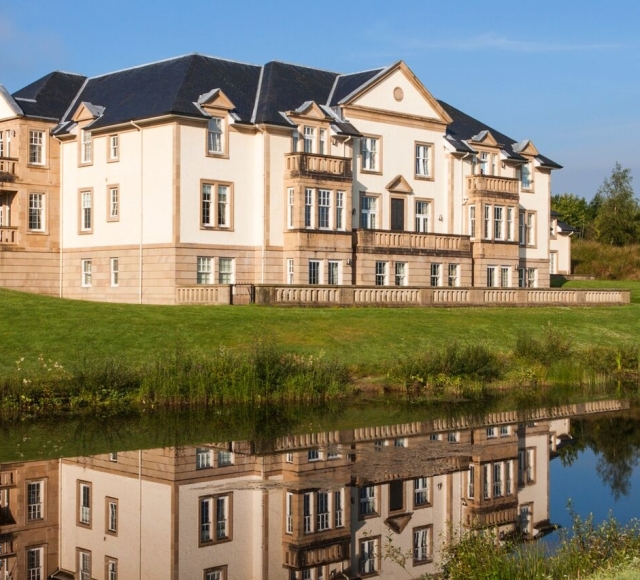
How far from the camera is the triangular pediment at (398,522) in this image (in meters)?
17.2

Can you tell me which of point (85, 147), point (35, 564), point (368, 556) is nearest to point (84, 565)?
point (35, 564)

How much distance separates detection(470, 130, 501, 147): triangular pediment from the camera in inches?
2450

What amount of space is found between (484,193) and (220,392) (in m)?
35.6

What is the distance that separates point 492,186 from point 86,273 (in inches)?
905

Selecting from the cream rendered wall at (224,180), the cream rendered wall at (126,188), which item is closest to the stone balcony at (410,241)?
the cream rendered wall at (224,180)

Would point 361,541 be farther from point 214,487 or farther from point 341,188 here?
point 341,188

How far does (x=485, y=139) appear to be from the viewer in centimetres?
6269

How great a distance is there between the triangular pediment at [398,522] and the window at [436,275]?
134 feet

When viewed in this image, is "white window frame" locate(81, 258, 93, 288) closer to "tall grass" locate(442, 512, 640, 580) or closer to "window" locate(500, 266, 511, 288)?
"window" locate(500, 266, 511, 288)

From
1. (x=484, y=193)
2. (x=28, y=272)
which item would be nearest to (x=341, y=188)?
(x=484, y=193)

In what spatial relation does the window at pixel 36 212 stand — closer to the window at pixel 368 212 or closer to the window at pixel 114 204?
the window at pixel 114 204

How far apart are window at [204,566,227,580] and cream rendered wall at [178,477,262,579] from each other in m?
0.07

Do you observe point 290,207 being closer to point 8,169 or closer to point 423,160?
point 423,160

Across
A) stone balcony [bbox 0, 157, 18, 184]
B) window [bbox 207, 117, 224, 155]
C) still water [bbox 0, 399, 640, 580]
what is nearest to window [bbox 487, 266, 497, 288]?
window [bbox 207, 117, 224, 155]
